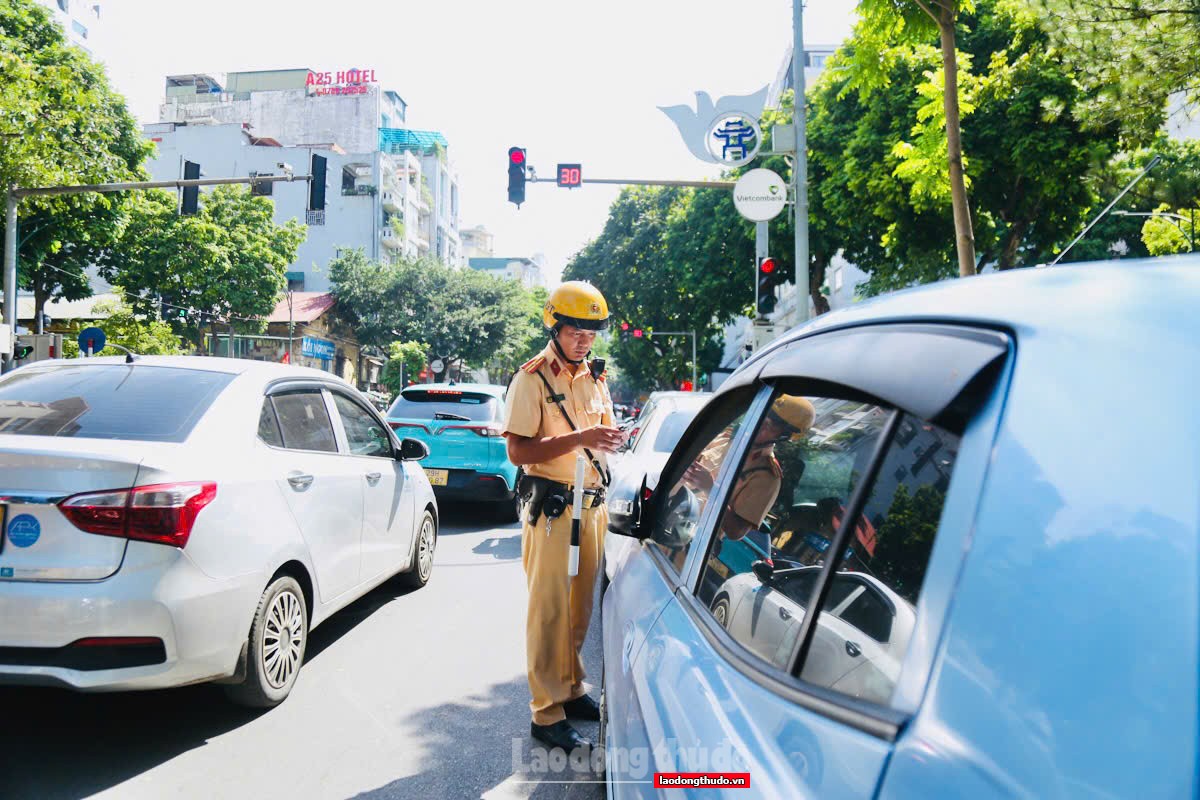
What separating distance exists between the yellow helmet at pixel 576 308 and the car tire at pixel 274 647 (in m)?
1.77

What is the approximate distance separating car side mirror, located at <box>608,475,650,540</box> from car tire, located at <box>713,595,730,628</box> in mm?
918

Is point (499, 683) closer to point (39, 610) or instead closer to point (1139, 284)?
point (39, 610)

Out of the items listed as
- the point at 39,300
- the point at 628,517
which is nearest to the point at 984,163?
the point at 628,517

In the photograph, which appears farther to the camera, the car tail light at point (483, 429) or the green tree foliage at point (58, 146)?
the green tree foliage at point (58, 146)

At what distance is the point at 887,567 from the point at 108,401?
3590 millimetres

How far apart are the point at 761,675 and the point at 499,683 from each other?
3.28 metres

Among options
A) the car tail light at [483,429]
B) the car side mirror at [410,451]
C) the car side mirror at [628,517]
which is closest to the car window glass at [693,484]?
the car side mirror at [628,517]

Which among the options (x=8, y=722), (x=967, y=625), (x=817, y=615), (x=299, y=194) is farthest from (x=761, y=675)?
(x=299, y=194)

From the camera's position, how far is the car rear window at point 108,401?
11.4 ft

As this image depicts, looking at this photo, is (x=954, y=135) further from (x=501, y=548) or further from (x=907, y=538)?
(x=907, y=538)

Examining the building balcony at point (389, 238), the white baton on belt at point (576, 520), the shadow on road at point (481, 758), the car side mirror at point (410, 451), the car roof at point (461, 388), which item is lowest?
the shadow on road at point (481, 758)

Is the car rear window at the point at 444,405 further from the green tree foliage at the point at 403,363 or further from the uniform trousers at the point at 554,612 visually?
the green tree foliage at the point at 403,363

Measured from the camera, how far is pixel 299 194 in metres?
56.5

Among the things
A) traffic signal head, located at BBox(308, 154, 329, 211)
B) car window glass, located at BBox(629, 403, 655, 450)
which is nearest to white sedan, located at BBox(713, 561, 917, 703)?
car window glass, located at BBox(629, 403, 655, 450)
